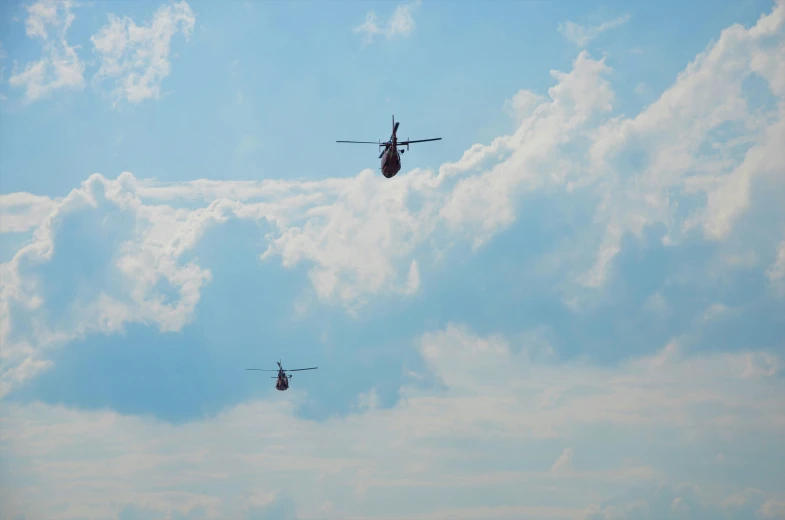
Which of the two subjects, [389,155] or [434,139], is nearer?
[434,139]

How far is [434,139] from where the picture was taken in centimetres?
14388

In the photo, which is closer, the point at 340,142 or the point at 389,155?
the point at 340,142

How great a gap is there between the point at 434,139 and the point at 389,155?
52.4 feet

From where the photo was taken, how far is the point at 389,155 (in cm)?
15725

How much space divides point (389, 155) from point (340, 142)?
665 inches

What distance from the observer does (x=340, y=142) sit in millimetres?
143125

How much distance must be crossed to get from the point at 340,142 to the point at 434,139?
17964 millimetres
